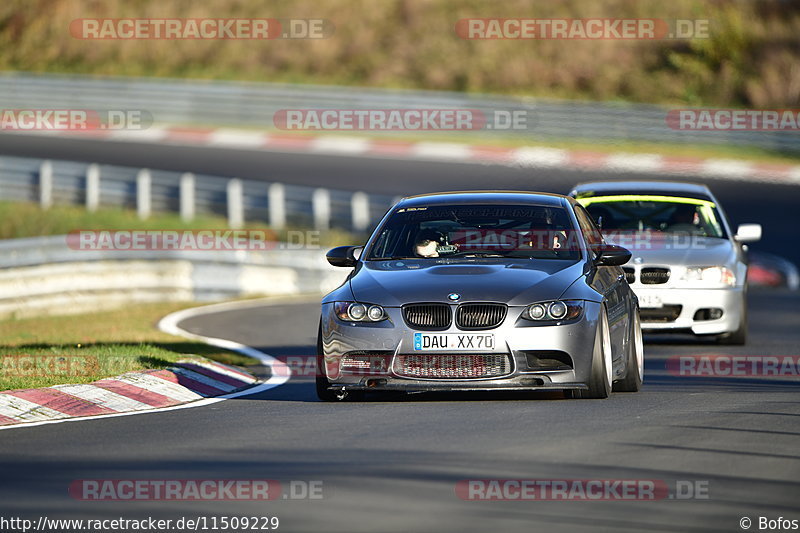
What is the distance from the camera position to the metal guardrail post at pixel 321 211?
28750 millimetres

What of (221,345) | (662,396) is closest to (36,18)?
(221,345)

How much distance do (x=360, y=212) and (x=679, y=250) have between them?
1338cm

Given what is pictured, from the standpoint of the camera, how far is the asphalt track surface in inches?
263

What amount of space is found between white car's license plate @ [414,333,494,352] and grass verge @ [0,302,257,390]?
3.02 metres

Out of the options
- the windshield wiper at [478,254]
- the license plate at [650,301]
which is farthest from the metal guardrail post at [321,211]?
the windshield wiper at [478,254]

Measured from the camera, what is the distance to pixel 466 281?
10.4m

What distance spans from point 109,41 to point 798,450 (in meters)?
47.8
